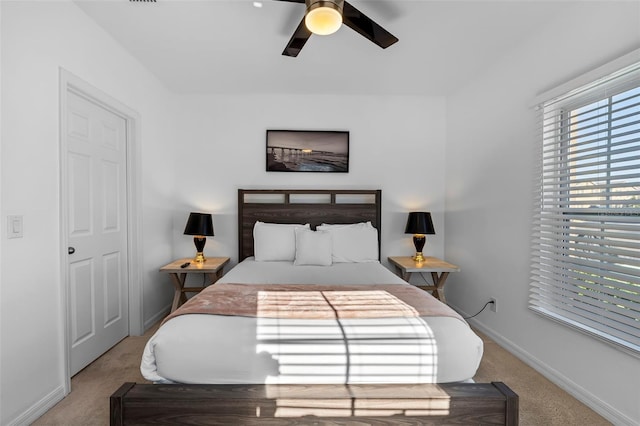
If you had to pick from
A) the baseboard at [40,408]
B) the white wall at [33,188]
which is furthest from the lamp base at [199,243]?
the baseboard at [40,408]

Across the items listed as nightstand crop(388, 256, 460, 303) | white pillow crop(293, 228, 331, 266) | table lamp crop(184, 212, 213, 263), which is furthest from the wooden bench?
table lamp crop(184, 212, 213, 263)

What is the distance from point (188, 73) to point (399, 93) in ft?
7.78

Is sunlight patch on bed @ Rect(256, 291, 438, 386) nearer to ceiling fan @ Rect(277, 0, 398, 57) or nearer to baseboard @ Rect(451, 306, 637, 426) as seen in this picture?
baseboard @ Rect(451, 306, 637, 426)

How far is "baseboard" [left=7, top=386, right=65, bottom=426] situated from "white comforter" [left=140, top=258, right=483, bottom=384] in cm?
87

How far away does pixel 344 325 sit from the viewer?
1618mm

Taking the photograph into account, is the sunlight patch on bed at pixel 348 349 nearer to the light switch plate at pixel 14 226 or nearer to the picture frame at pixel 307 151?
the light switch plate at pixel 14 226

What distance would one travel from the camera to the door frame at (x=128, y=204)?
6.83 ft

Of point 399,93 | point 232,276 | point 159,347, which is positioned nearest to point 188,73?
point 232,276

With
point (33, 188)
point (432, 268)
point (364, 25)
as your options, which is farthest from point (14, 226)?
point (432, 268)

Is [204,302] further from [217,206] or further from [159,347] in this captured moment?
[217,206]

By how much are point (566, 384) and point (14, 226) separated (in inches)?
138

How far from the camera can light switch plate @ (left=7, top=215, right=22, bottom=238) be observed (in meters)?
1.71

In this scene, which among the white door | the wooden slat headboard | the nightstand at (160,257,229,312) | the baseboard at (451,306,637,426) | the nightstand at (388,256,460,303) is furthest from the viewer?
the wooden slat headboard

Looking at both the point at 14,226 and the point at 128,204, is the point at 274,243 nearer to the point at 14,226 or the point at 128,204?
the point at 128,204
